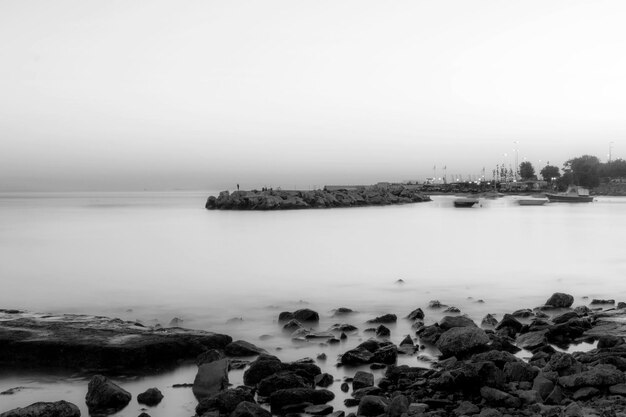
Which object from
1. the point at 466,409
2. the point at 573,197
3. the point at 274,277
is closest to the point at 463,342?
the point at 466,409

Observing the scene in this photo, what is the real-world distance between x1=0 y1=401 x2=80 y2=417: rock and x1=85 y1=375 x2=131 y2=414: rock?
413 mm

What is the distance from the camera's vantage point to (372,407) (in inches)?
222

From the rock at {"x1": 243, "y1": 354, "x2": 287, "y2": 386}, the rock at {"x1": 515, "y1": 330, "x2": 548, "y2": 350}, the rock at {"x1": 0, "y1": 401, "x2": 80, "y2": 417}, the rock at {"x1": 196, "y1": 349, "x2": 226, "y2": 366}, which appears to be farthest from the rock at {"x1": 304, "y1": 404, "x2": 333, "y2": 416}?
the rock at {"x1": 515, "y1": 330, "x2": 548, "y2": 350}

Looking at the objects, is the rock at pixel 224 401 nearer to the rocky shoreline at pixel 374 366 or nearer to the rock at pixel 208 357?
the rocky shoreline at pixel 374 366

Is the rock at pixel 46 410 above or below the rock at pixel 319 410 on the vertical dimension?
above

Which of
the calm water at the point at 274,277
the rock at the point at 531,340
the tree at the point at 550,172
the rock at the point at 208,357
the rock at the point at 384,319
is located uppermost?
the tree at the point at 550,172

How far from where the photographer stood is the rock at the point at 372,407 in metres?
5.60

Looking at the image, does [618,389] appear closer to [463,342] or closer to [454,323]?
[463,342]

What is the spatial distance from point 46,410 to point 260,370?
2350mm

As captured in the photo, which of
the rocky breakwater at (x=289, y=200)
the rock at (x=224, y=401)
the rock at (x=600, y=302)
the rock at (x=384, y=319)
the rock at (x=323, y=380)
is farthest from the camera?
the rocky breakwater at (x=289, y=200)

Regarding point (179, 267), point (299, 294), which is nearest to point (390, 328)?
point (299, 294)

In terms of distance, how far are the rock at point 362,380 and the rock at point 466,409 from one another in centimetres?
123

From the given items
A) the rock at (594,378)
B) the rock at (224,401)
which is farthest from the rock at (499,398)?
the rock at (224,401)

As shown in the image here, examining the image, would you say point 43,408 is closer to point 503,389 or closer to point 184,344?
point 184,344
